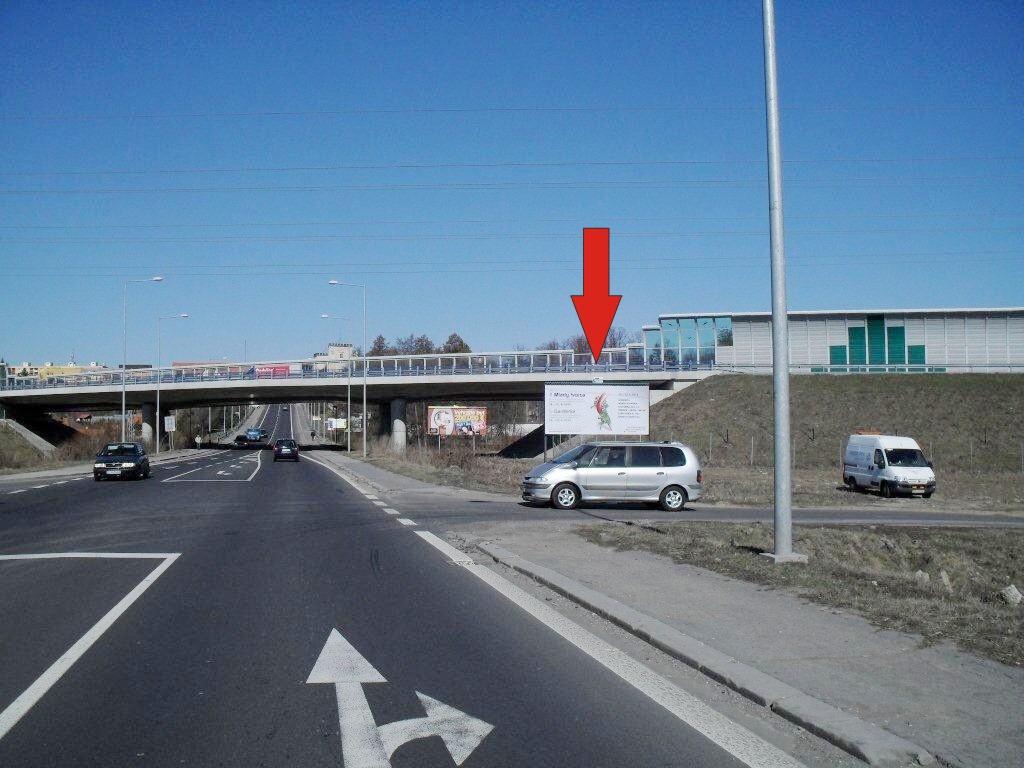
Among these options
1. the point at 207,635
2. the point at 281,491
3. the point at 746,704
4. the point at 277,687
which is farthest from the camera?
the point at 281,491

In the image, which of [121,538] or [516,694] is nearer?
[516,694]

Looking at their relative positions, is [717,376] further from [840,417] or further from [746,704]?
[746,704]

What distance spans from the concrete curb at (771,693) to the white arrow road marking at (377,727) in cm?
183

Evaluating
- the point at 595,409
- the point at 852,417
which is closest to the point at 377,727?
the point at 595,409

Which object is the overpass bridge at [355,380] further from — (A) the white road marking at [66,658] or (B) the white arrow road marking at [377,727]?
(B) the white arrow road marking at [377,727]

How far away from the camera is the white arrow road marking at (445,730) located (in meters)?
5.22

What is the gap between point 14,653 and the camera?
24.0ft

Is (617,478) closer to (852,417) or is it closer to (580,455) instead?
(580,455)

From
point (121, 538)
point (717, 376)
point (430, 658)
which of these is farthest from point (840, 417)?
point (430, 658)

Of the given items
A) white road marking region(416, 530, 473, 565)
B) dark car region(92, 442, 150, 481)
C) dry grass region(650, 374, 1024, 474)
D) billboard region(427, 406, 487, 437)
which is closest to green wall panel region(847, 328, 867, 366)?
dry grass region(650, 374, 1024, 474)

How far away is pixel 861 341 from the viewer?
64.6m

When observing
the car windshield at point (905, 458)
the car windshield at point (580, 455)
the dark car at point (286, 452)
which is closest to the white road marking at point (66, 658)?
the car windshield at point (580, 455)

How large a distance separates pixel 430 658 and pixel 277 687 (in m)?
1.30

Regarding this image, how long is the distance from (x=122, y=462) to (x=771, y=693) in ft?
115
